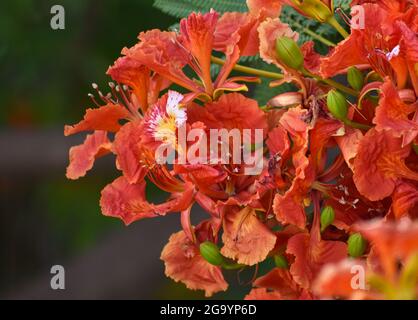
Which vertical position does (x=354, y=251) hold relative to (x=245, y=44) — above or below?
below

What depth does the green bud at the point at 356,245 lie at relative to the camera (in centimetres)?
78

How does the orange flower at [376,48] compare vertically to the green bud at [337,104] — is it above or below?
above

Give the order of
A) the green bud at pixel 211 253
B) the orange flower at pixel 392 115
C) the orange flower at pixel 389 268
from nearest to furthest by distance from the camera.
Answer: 1. the orange flower at pixel 389 268
2. the orange flower at pixel 392 115
3. the green bud at pixel 211 253

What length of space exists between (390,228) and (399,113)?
1.07 feet

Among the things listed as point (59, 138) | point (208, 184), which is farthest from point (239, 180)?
point (59, 138)

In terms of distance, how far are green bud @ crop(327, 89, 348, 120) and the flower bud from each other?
0.31ft

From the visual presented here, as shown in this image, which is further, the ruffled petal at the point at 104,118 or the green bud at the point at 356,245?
the ruffled petal at the point at 104,118

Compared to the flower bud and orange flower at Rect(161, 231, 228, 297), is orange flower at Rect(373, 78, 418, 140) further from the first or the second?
orange flower at Rect(161, 231, 228, 297)

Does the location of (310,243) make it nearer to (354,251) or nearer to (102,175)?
(354,251)

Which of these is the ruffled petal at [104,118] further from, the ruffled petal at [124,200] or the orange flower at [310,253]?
the orange flower at [310,253]

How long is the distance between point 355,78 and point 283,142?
0.08 m

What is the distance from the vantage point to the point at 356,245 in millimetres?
777

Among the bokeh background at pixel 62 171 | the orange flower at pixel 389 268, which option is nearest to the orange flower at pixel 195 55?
the orange flower at pixel 389 268

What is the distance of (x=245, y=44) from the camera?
A: 2.87ft
